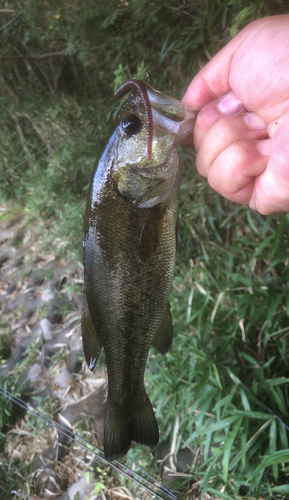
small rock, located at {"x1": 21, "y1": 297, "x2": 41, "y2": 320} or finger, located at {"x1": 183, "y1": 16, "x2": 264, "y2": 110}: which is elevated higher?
finger, located at {"x1": 183, "y1": 16, "x2": 264, "y2": 110}

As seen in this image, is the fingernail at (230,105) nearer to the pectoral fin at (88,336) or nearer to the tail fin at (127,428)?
the pectoral fin at (88,336)

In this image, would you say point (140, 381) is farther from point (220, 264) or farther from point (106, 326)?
point (220, 264)

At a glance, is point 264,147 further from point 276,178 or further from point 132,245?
point 132,245

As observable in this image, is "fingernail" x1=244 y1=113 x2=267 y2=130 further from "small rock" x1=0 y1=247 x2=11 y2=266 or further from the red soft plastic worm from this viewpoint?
"small rock" x1=0 y1=247 x2=11 y2=266

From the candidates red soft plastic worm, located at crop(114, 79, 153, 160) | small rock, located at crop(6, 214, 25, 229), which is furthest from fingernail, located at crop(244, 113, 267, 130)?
small rock, located at crop(6, 214, 25, 229)

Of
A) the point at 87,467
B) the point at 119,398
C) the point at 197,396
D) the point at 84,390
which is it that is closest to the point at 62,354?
the point at 84,390

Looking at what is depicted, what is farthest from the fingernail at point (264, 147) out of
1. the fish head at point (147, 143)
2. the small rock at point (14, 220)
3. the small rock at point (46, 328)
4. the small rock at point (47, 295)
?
A: the small rock at point (14, 220)
